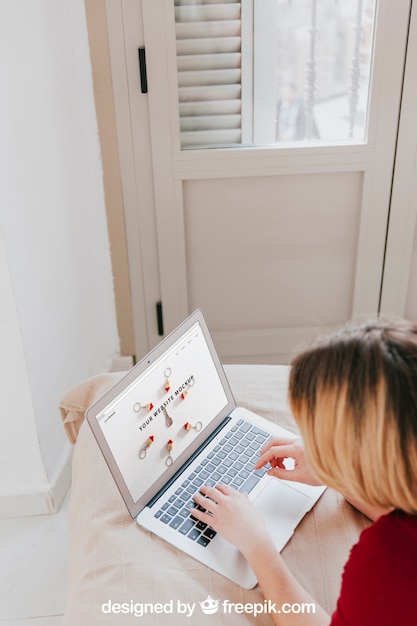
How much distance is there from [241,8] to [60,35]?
52 cm

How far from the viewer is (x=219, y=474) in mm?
1105

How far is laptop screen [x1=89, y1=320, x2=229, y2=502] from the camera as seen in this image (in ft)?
3.32

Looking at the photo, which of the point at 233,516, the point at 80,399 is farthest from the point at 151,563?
the point at 80,399

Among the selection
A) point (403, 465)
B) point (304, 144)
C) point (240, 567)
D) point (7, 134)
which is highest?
point (7, 134)

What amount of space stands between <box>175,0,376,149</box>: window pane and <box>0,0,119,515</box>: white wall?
1.05ft

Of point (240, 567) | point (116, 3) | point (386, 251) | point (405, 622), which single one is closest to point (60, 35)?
point (116, 3)

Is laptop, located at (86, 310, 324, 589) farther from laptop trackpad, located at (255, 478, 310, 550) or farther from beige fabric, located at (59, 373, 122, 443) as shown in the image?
beige fabric, located at (59, 373, 122, 443)

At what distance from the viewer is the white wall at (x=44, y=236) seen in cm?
150

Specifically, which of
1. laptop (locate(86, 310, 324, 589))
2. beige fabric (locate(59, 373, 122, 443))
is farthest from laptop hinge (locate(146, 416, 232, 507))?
beige fabric (locate(59, 373, 122, 443))

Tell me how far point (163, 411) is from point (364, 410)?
17.4 inches

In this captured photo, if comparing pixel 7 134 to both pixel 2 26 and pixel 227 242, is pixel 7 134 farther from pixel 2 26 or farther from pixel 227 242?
pixel 227 242

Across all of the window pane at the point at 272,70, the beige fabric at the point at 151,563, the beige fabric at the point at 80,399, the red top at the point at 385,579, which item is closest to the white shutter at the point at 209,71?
the window pane at the point at 272,70

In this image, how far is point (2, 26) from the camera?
1.41 meters

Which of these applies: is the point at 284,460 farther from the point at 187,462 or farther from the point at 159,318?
the point at 159,318
